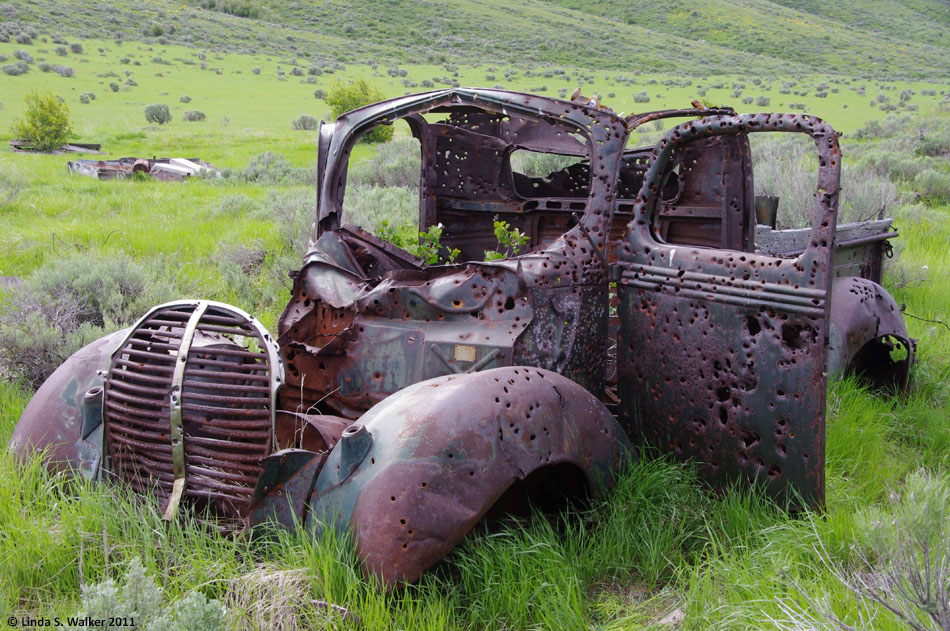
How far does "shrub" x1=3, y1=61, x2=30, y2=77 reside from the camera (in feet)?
108

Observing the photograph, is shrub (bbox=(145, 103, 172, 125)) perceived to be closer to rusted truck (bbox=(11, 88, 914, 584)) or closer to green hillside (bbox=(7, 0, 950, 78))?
rusted truck (bbox=(11, 88, 914, 584))

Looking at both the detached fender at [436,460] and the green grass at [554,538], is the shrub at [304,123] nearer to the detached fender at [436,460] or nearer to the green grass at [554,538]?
the green grass at [554,538]

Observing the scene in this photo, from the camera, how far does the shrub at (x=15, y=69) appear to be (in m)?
32.8

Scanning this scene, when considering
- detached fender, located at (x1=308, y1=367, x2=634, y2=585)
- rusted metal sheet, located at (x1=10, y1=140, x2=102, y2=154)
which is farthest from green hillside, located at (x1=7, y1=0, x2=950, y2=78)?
detached fender, located at (x1=308, y1=367, x2=634, y2=585)

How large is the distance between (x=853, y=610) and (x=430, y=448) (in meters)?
1.50

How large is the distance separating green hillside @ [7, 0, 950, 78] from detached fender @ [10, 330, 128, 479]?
165ft

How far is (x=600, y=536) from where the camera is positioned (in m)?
3.13

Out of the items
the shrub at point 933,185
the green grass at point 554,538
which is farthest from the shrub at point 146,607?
the shrub at point 933,185

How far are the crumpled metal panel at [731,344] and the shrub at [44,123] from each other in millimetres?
18859

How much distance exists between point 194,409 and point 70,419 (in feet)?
2.72

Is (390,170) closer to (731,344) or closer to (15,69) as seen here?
(731,344)

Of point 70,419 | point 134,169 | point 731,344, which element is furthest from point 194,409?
point 134,169

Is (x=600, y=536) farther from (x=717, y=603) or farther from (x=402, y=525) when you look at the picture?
(x=402, y=525)

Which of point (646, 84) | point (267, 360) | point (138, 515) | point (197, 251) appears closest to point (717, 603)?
point (267, 360)
